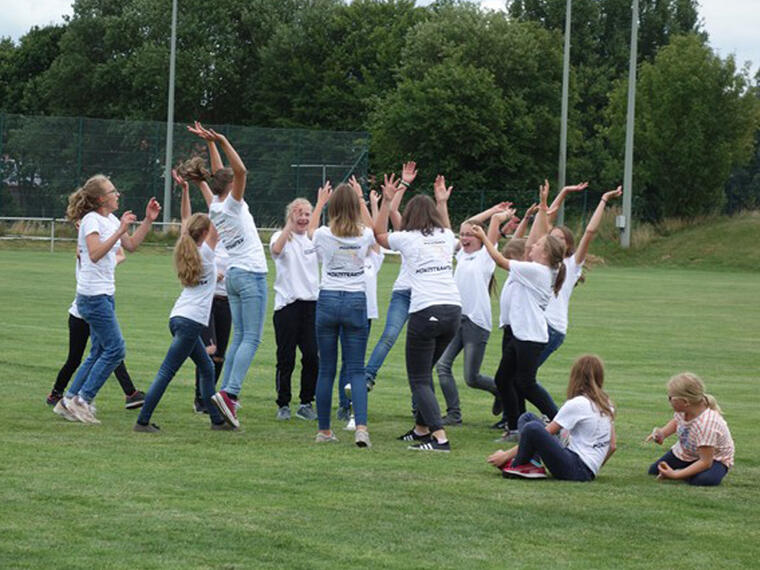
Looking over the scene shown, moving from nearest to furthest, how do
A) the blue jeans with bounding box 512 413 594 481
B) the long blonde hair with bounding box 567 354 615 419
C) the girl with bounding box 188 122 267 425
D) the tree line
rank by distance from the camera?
the blue jeans with bounding box 512 413 594 481
the long blonde hair with bounding box 567 354 615 419
the girl with bounding box 188 122 267 425
the tree line

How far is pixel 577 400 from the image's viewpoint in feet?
28.4

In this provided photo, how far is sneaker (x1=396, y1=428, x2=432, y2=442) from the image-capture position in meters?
10.0

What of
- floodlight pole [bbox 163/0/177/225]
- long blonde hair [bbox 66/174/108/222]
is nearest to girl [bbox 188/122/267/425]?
long blonde hair [bbox 66/174/108/222]

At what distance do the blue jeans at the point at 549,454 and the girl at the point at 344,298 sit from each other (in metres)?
1.53

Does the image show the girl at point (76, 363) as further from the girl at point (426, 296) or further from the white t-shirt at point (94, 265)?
the girl at point (426, 296)

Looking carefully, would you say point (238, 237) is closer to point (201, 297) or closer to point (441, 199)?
point (201, 297)

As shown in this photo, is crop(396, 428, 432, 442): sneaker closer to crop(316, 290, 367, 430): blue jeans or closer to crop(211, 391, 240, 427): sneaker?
crop(316, 290, 367, 430): blue jeans

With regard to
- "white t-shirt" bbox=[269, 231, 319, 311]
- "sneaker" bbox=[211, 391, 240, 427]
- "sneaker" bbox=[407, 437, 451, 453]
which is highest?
"white t-shirt" bbox=[269, 231, 319, 311]

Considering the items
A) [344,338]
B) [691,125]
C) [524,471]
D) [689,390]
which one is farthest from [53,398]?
[691,125]

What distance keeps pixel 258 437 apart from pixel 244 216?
5.89 feet

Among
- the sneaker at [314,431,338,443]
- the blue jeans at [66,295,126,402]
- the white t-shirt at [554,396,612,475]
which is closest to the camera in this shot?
the white t-shirt at [554,396,612,475]

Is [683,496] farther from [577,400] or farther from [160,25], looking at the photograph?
[160,25]

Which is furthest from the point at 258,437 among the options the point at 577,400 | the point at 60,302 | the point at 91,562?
the point at 60,302

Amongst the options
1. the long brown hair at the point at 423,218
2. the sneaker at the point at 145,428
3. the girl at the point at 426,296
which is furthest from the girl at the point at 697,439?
A: the sneaker at the point at 145,428
